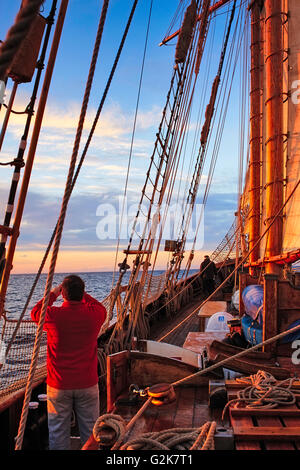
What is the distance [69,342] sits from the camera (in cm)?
296

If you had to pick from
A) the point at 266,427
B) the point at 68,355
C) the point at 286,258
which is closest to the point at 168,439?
the point at 266,427

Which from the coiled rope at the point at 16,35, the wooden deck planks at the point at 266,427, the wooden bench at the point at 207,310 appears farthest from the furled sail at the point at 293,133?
the coiled rope at the point at 16,35

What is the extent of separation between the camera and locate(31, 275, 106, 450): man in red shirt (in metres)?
2.94

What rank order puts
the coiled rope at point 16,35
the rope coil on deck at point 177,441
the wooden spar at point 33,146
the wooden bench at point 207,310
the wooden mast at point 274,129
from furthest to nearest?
1. the wooden bench at point 207,310
2. the wooden mast at point 274,129
3. the wooden spar at point 33,146
4. the rope coil on deck at point 177,441
5. the coiled rope at point 16,35

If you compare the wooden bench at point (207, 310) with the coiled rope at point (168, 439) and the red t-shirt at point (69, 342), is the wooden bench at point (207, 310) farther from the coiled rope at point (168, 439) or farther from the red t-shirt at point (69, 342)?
the coiled rope at point (168, 439)

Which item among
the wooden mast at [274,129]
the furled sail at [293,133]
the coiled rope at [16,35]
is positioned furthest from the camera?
the furled sail at [293,133]

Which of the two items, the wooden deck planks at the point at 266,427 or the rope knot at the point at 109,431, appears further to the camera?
the rope knot at the point at 109,431

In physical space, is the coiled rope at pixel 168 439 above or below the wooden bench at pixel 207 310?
below

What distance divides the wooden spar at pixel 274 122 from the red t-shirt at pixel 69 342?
3.70 meters

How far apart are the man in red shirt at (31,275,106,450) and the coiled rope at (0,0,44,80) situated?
2.21 m

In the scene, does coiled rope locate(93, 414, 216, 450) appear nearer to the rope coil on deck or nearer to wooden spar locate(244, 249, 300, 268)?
the rope coil on deck

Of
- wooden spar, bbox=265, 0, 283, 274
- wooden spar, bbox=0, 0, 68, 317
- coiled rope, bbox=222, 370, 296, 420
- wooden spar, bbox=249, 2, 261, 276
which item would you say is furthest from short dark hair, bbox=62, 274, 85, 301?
wooden spar, bbox=249, 2, 261, 276

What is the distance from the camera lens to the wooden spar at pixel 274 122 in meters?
6.16
